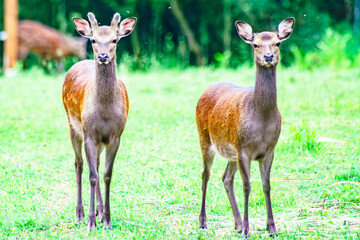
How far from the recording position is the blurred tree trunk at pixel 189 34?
1773 cm

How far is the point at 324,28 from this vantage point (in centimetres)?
1540

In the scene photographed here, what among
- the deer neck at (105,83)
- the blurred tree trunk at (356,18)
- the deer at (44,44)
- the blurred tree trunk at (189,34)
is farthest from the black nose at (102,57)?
the blurred tree trunk at (189,34)

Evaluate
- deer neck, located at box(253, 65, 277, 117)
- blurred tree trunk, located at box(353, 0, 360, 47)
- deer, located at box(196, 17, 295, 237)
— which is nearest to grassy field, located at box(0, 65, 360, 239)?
deer, located at box(196, 17, 295, 237)

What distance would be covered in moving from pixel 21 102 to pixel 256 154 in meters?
6.60

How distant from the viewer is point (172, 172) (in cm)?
746

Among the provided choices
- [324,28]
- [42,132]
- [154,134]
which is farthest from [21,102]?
[324,28]

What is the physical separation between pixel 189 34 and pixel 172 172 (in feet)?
36.1

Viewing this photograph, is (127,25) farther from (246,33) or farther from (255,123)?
(255,123)

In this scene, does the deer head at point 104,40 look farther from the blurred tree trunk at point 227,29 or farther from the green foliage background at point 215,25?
the blurred tree trunk at point 227,29

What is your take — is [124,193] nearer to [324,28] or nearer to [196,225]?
[196,225]

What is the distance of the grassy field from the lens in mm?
5664

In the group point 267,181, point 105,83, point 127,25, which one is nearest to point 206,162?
point 267,181

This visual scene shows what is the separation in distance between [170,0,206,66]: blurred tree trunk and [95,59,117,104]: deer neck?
11933 mm

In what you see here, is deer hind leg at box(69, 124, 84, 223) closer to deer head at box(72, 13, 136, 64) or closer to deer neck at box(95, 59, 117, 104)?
deer neck at box(95, 59, 117, 104)
